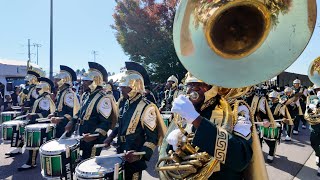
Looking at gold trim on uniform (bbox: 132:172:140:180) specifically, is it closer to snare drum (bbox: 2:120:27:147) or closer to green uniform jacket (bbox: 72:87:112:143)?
green uniform jacket (bbox: 72:87:112:143)

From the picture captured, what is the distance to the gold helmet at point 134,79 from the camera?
13.4 ft

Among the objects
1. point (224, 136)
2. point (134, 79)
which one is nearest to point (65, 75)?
point (134, 79)

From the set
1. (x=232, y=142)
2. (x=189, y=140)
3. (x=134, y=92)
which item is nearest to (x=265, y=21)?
(x=232, y=142)

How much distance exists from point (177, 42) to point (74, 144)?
11.5 feet

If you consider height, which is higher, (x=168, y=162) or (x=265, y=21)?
(x=265, y=21)

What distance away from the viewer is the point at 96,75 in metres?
5.74

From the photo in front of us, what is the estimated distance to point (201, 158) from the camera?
76.2 inches

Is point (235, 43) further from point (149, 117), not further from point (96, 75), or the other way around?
point (96, 75)

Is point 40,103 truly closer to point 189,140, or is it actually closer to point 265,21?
point 189,140

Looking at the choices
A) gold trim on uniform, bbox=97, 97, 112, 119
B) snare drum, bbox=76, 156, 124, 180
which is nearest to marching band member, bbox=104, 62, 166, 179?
snare drum, bbox=76, 156, 124, 180

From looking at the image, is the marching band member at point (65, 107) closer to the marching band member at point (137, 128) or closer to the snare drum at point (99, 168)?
the marching band member at point (137, 128)

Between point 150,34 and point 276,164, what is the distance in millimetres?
18319

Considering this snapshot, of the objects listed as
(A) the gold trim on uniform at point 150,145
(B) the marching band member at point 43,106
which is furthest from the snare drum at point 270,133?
(B) the marching band member at point 43,106

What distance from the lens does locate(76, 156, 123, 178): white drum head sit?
3.27 meters
